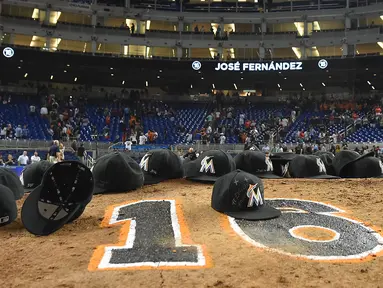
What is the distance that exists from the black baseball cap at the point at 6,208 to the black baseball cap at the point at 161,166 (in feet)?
15.0

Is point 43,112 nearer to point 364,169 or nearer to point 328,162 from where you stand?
point 328,162

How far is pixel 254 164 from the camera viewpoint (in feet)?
37.6

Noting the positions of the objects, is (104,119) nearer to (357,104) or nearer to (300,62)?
(300,62)

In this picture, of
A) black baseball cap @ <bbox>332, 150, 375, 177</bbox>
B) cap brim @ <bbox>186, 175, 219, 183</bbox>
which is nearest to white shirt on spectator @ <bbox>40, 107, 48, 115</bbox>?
cap brim @ <bbox>186, 175, 219, 183</bbox>

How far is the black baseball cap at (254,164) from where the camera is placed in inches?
449

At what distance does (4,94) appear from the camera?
34125mm

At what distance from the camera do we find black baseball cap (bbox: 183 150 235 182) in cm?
1037

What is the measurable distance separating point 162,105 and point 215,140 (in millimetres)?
11376

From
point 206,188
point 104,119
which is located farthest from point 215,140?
point 206,188

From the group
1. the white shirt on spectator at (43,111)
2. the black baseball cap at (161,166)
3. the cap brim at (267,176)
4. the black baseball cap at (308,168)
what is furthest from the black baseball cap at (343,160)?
the white shirt on spectator at (43,111)

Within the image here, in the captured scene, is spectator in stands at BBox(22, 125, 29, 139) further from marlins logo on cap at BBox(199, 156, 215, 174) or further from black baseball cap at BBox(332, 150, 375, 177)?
black baseball cap at BBox(332, 150, 375, 177)

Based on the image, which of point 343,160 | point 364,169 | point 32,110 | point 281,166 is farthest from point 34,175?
point 32,110

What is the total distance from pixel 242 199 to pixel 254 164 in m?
4.81

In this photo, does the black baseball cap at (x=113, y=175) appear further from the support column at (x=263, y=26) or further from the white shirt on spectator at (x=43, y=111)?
the support column at (x=263, y=26)
